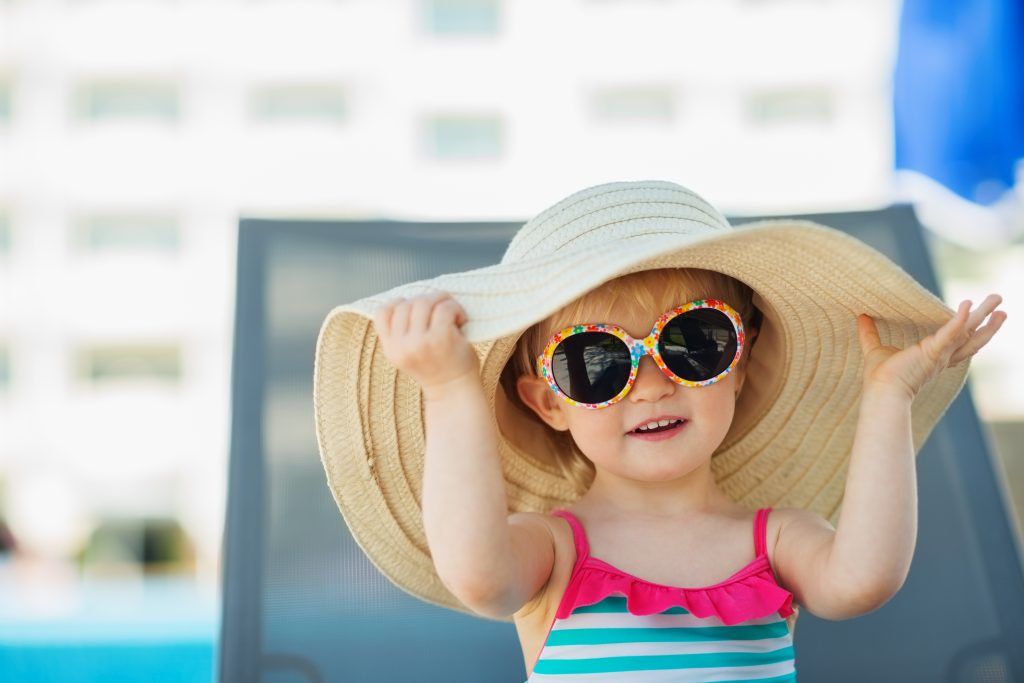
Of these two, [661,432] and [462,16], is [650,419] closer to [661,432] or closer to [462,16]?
[661,432]

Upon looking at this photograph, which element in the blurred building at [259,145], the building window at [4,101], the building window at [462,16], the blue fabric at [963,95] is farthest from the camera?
the building window at [4,101]

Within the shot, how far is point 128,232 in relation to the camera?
21.9m

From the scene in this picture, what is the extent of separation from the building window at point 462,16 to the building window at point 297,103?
2.53 metres

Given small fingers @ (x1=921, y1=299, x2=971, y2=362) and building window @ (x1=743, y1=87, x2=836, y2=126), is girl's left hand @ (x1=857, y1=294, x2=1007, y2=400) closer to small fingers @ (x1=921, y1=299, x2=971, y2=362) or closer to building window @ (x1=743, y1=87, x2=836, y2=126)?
small fingers @ (x1=921, y1=299, x2=971, y2=362)

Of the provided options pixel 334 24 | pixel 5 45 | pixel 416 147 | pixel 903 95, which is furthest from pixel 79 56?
pixel 903 95

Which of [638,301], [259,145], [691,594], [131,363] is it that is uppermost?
[259,145]

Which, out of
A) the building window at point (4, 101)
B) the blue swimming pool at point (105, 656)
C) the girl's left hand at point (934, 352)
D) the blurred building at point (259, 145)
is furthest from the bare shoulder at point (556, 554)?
the building window at point (4, 101)

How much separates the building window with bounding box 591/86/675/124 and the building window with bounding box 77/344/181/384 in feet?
33.8

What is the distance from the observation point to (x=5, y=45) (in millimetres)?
22516

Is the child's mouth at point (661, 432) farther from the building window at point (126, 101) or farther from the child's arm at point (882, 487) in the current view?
the building window at point (126, 101)

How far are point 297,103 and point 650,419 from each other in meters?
22.0

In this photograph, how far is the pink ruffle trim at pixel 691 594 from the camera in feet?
4.39

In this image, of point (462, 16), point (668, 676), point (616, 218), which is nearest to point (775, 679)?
point (668, 676)

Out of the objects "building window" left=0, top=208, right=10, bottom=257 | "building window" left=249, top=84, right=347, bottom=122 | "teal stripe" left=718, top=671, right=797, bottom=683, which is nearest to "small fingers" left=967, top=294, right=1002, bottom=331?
"teal stripe" left=718, top=671, right=797, bottom=683
